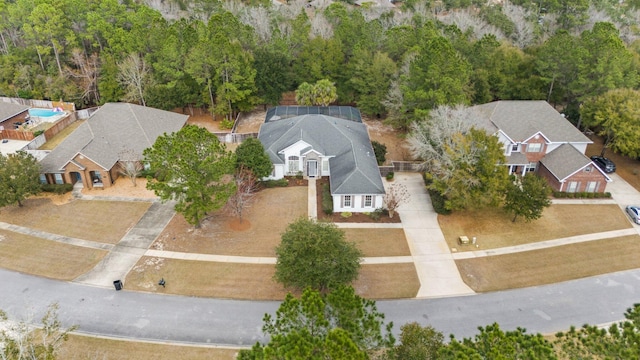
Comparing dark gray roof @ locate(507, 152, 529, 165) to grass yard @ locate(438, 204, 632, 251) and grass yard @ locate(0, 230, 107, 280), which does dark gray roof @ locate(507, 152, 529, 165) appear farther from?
grass yard @ locate(0, 230, 107, 280)

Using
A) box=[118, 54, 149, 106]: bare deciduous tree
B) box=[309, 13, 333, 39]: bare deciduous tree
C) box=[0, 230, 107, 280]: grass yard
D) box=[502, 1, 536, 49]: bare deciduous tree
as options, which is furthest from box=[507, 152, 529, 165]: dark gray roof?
box=[118, 54, 149, 106]: bare deciduous tree

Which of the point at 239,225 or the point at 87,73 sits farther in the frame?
the point at 87,73

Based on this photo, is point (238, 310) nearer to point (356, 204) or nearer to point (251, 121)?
point (356, 204)

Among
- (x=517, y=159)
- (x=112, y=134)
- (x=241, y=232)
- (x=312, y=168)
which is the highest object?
(x=112, y=134)

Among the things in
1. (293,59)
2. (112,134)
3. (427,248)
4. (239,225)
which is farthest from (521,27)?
(112,134)

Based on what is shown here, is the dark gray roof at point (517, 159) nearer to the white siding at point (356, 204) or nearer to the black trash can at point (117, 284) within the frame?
the white siding at point (356, 204)

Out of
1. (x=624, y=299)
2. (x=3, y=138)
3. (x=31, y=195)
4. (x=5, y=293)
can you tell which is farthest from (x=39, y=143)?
(x=624, y=299)

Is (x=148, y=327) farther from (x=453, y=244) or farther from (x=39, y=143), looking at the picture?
(x=39, y=143)
